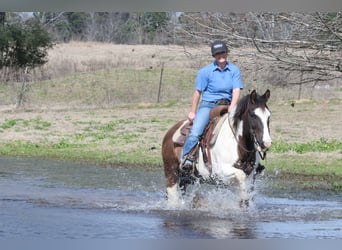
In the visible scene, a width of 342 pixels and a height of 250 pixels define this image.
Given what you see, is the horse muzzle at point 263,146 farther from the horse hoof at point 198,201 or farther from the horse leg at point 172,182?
the horse leg at point 172,182

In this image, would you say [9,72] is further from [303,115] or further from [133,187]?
[133,187]

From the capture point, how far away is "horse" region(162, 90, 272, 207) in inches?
426

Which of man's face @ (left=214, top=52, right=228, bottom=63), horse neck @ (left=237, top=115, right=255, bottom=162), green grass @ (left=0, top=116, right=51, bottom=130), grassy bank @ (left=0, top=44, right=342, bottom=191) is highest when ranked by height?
man's face @ (left=214, top=52, right=228, bottom=63)

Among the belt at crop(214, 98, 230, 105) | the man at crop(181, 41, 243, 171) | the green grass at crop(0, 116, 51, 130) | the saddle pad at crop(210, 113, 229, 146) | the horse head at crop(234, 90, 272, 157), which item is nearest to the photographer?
the horse head at crop(234, 90, 272, 157)

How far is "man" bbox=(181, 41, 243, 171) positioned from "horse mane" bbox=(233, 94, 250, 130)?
6.2 inches

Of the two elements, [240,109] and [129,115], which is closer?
[240,109]

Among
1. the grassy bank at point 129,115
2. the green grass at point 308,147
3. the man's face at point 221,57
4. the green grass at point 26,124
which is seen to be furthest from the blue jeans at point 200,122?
the green grass at point 26,124

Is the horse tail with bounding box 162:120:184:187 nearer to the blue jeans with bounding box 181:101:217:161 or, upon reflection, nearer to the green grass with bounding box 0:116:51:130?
the blue jeans with bounding box 181:101:217:161

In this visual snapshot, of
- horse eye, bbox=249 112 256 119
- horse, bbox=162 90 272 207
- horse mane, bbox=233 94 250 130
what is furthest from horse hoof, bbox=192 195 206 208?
horse eye, bbox=249 112 256 119

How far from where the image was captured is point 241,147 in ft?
36.9

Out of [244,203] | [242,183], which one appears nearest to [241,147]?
[242,183]

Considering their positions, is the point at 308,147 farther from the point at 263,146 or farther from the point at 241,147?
the point at 263,146

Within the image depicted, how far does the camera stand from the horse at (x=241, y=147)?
10.8 metres

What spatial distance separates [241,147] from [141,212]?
5.73ft
